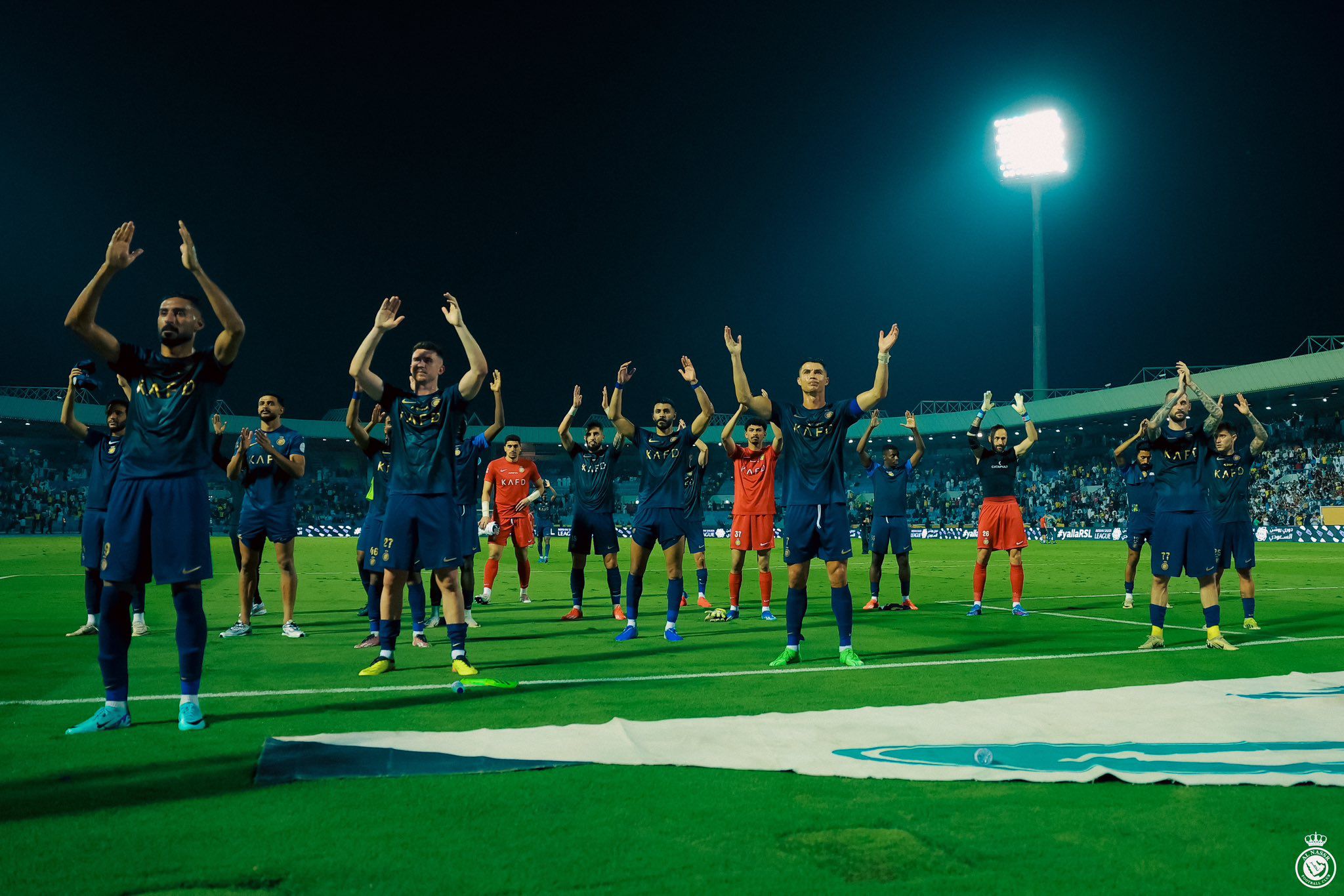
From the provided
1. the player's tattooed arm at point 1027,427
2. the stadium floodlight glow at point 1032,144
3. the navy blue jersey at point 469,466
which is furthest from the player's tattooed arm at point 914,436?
the stadium floodlight glow at point 1032,144

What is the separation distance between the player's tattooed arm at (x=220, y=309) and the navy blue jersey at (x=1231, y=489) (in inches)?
400

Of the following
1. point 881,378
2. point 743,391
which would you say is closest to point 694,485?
point 743,391

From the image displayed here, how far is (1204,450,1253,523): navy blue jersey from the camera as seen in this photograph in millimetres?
10516

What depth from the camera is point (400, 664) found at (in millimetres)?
7305

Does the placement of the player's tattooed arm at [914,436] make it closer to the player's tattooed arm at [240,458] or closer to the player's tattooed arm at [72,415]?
the player's tattooed arm at [240,458]

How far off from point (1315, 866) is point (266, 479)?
9300 millimetres

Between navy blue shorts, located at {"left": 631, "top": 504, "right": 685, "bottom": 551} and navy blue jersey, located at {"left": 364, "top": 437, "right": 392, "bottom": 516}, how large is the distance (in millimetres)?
2480

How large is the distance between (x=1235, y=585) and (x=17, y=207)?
191 ft

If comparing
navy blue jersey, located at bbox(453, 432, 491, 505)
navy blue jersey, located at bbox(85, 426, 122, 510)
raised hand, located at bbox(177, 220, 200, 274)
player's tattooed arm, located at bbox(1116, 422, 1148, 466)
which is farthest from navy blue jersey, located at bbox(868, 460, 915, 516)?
raised hand, located at bbox(177, 220, 200, 274)

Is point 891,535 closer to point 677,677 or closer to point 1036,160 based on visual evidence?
point 677,677

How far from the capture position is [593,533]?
36.0 feet

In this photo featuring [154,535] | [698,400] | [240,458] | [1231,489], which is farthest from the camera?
[1231,489]

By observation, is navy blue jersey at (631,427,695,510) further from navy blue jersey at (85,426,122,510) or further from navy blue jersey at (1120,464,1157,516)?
navy blue jersey at (1120,464,1157,516)

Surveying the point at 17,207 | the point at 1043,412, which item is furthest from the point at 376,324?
the point at 17,207
